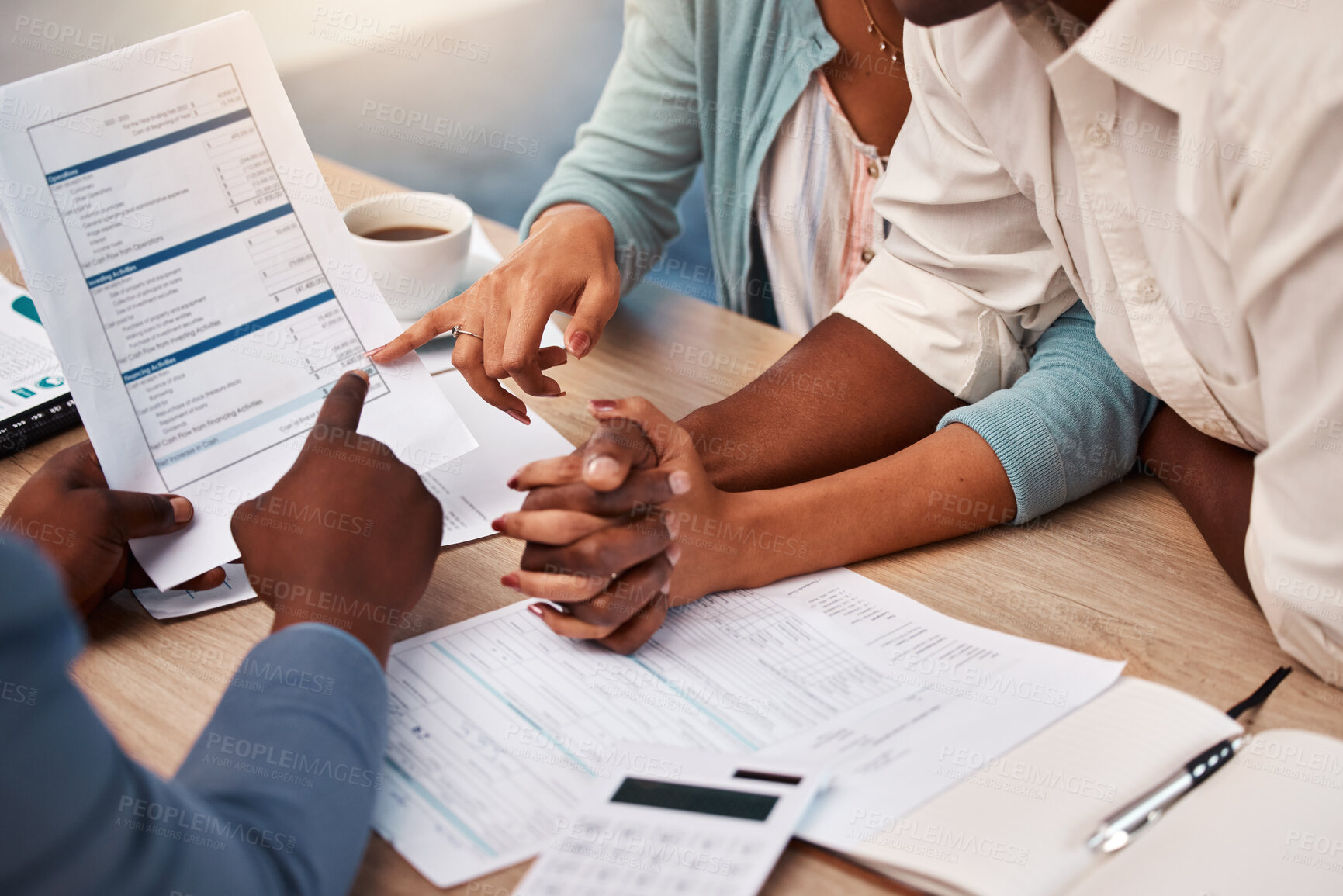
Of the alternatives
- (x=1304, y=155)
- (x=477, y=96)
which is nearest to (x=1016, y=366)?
(x=1304, y=155)

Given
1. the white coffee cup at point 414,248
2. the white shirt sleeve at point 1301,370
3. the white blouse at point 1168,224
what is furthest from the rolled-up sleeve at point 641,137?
the white shirt sleeve at point 1301,370

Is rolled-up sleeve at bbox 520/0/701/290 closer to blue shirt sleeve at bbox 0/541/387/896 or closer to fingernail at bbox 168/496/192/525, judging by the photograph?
fingernail at bbox 168/496/192/525

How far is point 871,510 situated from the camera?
0.75 meters

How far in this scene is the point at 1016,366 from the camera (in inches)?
35.7

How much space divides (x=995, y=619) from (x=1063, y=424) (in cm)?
20

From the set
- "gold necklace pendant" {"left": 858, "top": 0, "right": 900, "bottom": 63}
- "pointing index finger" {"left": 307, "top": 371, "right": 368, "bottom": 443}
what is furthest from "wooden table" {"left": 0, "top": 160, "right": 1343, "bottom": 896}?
"gold necklace pendant" {"left": 858, "top": 0, "right": 900, "bottom": 63}

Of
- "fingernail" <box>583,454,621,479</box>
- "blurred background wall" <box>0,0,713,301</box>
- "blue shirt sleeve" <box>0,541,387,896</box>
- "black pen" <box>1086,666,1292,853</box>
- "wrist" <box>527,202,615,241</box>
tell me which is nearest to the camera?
"blue shirt sleeve" <box>0,541,387,896</box>

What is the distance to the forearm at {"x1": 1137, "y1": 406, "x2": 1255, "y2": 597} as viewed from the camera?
0.72 meters

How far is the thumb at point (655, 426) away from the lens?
0.69 meters

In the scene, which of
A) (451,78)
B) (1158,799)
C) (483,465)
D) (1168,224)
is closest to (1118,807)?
(1158,799)

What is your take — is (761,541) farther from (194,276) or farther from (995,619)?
(194,276)

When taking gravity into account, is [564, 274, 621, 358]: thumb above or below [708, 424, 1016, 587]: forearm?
above

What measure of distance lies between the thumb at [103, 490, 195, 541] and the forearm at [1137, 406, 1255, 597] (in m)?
0.77

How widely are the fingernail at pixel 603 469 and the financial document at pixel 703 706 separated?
0.12 metres
